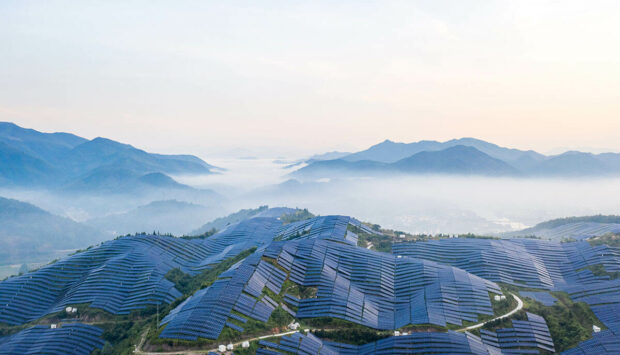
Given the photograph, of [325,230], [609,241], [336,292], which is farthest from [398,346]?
[609,241]

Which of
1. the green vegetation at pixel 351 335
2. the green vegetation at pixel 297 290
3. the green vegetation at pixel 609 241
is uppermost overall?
the green vegetation at pixel 609 241

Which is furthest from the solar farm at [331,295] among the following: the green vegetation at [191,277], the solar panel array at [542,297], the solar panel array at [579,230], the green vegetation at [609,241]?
the solar panel array at [579,230]

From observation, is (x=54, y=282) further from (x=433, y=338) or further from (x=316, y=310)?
(x=433, y=338)

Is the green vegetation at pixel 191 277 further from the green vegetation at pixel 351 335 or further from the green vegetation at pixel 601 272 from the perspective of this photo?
the green vegetation at pixel 601 272

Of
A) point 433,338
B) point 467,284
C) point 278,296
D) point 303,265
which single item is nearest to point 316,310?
point 278,296

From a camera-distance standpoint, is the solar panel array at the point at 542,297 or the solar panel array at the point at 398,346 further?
the solar panel array at the point at 542,297

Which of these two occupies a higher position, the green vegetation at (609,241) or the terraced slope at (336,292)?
the green vegetation at (609,241)

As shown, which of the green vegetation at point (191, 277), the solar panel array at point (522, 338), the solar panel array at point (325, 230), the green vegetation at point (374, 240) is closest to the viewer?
the solar panel array at point (522, 338)

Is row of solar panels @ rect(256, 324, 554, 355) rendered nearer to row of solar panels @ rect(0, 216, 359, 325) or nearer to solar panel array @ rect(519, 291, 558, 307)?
solar panel array @ rect(519, 291, 558, 307)
